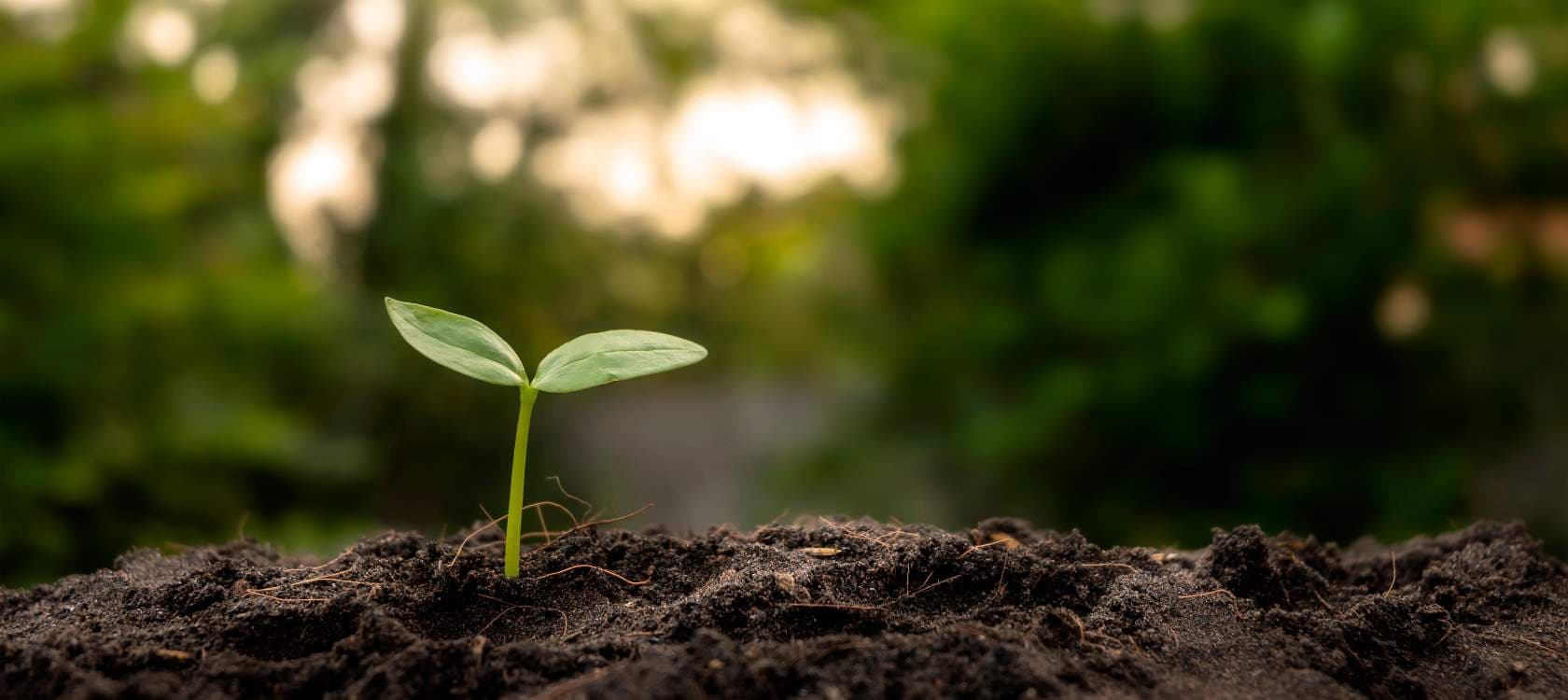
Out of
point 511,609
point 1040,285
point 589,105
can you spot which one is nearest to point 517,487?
point 511,609

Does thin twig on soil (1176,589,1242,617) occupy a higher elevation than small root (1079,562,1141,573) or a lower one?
lower

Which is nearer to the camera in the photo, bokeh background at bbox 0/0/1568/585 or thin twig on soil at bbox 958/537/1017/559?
thin twig on soil at bbox 958/537/1017/559

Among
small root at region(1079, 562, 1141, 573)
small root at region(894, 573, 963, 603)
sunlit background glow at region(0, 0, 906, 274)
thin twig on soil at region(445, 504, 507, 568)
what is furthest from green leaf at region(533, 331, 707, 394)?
sunlit background glow at region(0, 0, 906, 274)

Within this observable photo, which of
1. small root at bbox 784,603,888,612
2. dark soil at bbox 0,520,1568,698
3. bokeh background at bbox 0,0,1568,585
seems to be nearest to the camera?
dark soil at bbox 0,520,1568,698

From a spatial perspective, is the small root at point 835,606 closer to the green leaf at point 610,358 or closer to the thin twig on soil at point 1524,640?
the green leaf at point 610,358

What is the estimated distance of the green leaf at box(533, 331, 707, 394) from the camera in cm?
90

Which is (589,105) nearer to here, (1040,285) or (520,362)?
(1040,285)

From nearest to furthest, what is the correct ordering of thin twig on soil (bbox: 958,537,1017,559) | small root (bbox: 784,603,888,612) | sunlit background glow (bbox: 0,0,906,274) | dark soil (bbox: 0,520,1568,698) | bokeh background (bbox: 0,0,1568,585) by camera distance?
1. dark soil (bbox: 0,520,1568,698)
2. small root (bbox: 784,603,888,612)
3. thin twig on soil (bbox: 958,537,1017,559)
4. bokeh background (bbox: 0,0,1568,585)
5. sunlit background glow (bbox: 0,0,906,274)

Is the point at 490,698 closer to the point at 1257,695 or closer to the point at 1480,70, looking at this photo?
the point at 1257,695

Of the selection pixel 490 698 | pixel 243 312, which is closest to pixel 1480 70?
pixel 490 698

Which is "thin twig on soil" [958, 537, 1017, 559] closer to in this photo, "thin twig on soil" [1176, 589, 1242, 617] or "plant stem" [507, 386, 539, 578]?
"thin twig on soil" [1176, 589, 1242, 617]

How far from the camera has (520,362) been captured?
0.92 metres

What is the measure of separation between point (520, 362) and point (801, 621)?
0.31m

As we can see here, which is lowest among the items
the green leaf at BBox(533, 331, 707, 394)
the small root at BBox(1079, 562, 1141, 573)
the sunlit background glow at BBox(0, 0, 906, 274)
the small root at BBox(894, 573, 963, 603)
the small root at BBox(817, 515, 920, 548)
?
the small root at BBox(894, 573, 963, 603)
